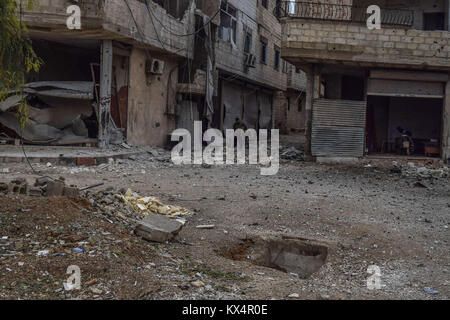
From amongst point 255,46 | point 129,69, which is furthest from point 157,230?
point 255,46

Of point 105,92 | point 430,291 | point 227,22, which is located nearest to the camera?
point 430,291

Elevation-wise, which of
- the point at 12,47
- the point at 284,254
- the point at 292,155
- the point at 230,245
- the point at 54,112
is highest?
the point at 12,47

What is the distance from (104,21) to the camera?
38.4 ft

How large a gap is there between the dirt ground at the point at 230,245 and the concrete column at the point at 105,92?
4460 millimetres

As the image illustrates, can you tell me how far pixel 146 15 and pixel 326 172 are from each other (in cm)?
706

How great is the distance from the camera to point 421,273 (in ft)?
14.6

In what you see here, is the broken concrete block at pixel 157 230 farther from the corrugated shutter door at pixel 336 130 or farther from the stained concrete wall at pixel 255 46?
the stained concrete wall at pixel 255 46

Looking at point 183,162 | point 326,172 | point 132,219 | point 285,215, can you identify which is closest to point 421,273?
point 285,215

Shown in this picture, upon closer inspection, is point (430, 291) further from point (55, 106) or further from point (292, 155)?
point (55, 106)

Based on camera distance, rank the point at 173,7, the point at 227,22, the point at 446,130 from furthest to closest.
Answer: the point at 227,22 → the point at 173,7 → the point at 446,130

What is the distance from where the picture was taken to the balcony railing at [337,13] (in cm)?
1389

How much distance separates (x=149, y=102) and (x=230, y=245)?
34.9ft

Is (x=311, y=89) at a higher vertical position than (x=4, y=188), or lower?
higher

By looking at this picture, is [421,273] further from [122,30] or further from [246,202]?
[122,30]
